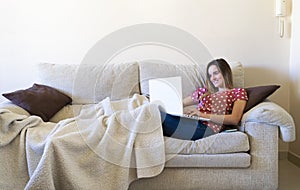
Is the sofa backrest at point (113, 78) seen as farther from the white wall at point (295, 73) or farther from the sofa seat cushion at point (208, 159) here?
the sofa seat cushion at point (208, 159)

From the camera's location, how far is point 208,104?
228cm

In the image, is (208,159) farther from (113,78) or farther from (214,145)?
(113,78)

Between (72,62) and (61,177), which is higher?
(72,62)

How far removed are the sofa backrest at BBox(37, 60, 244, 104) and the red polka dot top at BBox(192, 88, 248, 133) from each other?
239 millimetres

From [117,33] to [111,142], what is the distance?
4.24 ft

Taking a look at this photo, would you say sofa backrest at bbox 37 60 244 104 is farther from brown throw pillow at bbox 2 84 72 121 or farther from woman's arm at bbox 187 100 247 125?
woman's arm at bbox 187 100 247 125

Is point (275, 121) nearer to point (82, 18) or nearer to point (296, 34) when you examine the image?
point (296, 34)

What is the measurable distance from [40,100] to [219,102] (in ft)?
4.34

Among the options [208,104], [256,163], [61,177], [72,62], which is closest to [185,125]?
[208,104]

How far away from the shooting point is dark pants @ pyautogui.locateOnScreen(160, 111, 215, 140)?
2.02m

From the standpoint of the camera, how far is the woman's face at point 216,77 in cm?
231

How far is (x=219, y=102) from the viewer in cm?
223

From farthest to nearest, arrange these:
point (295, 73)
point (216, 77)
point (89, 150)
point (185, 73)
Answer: point (295, 73) < point (185, 73) < point (216, 77) < point (89, 150)

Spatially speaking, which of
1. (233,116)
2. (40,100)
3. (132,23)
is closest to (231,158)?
(233,116)
